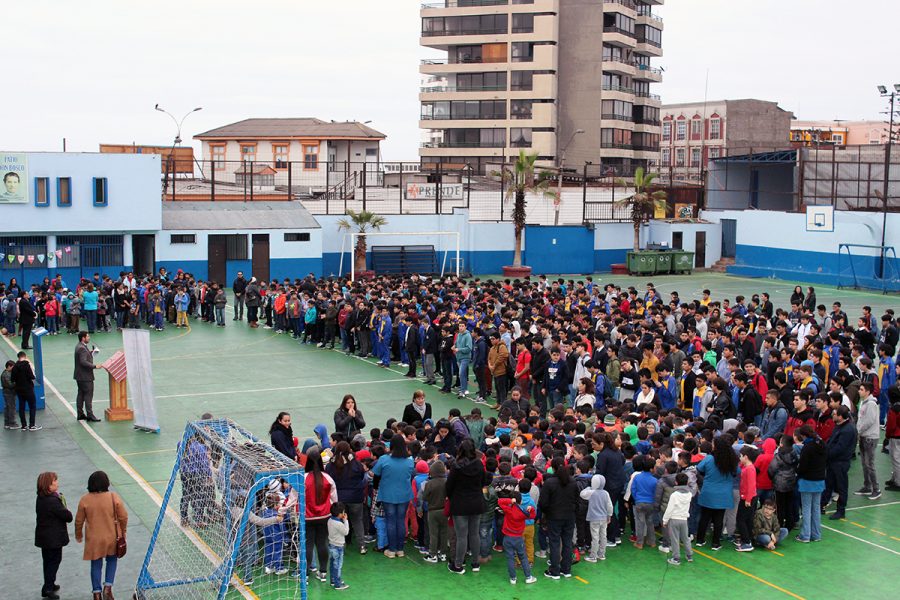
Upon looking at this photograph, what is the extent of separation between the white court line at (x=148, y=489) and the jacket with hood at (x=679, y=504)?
530 cm

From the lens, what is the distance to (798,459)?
14148 millimetres

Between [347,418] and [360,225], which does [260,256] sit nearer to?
[360,225]

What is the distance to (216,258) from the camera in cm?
4450

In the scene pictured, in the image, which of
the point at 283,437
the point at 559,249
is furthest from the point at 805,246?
the point at 283,437

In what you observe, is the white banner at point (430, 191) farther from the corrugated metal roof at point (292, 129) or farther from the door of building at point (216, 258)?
the corrugated metal roof at point (292, 129)

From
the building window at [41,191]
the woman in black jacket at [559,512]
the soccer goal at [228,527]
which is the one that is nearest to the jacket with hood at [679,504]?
the woman in black jacket at [559,512]

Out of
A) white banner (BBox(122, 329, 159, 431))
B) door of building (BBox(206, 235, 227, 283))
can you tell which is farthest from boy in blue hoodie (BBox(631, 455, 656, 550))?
door of building (BBox(206, 235, 227, 283))

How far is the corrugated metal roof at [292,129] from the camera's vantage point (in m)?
74.5

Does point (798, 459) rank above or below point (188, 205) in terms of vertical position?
below

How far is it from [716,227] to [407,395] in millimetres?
36878

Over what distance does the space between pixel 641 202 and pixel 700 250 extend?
4.56 metres

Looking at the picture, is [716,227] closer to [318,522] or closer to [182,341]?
[182,341]

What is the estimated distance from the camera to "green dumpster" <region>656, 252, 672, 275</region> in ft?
172

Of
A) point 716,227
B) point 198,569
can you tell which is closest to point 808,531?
point 198,569
